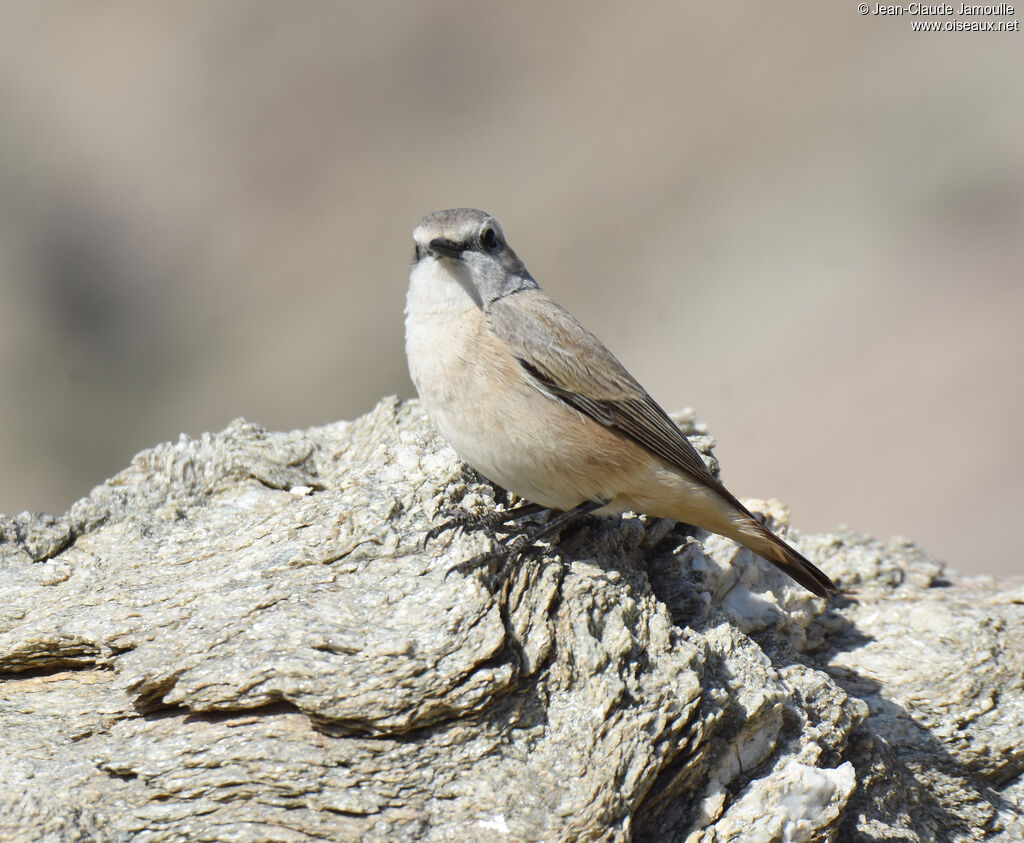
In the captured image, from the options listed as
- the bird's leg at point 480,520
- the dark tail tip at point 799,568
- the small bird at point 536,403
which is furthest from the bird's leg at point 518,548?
the dark tail tip at point 799,568

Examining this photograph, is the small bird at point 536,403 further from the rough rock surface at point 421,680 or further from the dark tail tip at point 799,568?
the rough rock surface at point 421,680

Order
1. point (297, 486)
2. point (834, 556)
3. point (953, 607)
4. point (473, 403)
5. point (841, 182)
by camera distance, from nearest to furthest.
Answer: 1. point (473, 403)
2. point (297, 486)
3. point (953, 607)
4. point (834, 556)
5. point (841, 182)

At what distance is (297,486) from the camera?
5539mm

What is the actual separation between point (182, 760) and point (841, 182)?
20094 mm

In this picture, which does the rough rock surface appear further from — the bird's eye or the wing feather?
the bird's eye

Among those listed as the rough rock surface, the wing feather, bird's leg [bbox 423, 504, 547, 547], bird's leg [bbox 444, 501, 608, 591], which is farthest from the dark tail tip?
bird's leg [bbox 423, 504, 547, 547]

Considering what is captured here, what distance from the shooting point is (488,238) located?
18.6 feet

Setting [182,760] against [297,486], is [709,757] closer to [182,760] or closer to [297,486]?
[182,760]

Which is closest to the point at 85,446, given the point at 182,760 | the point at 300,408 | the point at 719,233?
the point at 300,408

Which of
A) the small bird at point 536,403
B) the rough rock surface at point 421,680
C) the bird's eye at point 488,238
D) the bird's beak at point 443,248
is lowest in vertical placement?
the rough rock surface at point 421,680

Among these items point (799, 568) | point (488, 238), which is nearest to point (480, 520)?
point (488, 238)

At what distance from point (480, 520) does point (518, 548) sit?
284 mm

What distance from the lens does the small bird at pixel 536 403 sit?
495 cm

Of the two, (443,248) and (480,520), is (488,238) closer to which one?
(443,248)
